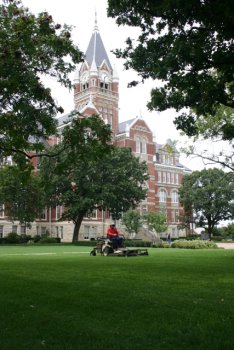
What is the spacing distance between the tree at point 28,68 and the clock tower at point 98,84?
62400 millimetres

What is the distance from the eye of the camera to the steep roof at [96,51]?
76.9m

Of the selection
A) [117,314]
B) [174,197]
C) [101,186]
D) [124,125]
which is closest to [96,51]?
[124,125]

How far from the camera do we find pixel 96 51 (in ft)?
255

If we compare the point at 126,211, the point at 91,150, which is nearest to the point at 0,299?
the point at 91,150

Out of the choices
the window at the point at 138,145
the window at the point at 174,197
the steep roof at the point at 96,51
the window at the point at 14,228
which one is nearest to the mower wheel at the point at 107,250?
the window at the point at 14,228

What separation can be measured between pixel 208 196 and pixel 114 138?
18220mm

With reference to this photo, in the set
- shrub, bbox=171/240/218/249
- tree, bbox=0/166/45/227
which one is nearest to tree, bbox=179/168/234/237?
tree, bbox=0/166/45/227

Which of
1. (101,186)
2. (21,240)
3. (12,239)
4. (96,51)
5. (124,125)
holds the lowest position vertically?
(21,240)

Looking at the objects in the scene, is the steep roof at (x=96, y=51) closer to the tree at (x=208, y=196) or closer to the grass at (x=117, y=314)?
the tree at (x=208, y=196)

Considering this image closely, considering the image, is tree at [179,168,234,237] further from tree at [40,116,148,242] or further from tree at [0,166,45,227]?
tree at [0,166,45,227]

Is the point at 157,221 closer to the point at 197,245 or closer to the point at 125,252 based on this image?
the point at 197,245

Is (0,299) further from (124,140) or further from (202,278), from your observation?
(124,140)

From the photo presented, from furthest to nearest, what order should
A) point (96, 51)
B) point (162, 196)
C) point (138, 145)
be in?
point (162, 196), point (96, 51), point (138, 145)

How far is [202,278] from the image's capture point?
10695 millimetres
